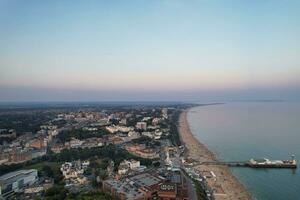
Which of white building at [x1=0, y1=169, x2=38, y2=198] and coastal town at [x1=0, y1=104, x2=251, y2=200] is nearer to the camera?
coastal town at [x1=0, y1=104, x2=251, y2=200]

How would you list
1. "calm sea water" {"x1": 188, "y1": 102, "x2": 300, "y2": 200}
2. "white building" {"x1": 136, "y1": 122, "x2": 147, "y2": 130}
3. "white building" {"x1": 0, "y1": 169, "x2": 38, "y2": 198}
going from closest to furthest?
1. "white building" {"x1": 0, "y1": 169, "x2": 38, "y2": 198}
2. "calm sea water" {"x1": 188, "y1": 102, "x2": 300, "y2": 200}
3. "white building" {"x1": 136, "y1": 122, "x2": 147, "y2": 130}

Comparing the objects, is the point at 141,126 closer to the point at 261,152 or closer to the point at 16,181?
the point at 261,152

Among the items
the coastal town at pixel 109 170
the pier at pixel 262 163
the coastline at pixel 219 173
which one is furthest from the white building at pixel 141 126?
the pier at pixel 262 163

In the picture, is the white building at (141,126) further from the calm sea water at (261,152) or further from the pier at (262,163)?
the pier at (262,163)

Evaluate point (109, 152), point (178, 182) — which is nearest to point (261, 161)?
point (178, 182)

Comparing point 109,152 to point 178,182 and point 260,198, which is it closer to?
point 178,182

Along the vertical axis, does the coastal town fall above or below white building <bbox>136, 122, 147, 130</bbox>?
below

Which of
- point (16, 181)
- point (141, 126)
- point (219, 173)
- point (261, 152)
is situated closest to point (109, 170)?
point (16, 181)

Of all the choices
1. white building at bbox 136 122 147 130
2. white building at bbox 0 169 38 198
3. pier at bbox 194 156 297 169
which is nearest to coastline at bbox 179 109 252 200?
pier at bbox 194 156 297 169

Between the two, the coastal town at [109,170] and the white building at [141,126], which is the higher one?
the white building at [141,126]

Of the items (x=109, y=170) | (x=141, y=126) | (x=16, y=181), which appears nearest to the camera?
(x=16, y=181)

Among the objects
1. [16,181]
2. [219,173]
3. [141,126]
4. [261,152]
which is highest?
[141,126]

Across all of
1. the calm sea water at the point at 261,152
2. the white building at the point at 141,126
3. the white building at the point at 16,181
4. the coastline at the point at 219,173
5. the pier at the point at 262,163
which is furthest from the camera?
the white building at the point at 141,126

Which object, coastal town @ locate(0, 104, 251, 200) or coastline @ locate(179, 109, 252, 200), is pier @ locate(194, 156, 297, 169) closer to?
coastline @ locate(179, 109, 252, 200)
